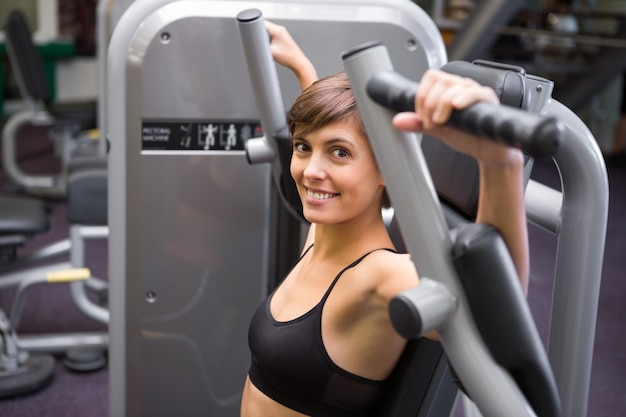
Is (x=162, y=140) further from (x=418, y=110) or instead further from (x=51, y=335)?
(x=51, y=335)

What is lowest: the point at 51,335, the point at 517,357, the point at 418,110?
the point at 51,335

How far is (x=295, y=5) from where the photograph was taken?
1.55 m

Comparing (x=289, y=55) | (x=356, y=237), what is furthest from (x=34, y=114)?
(x=356, y=237)

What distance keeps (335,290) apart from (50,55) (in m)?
7.26

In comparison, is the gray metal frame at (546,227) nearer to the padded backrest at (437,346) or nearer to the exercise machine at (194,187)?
the padded backrest at (437,346)

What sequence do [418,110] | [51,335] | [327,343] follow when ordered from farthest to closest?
[51,335]
[327,343]
[418,110]

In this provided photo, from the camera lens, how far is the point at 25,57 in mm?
4395

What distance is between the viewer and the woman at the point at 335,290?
1.05m

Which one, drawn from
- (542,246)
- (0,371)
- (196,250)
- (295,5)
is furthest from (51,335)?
(542,246)

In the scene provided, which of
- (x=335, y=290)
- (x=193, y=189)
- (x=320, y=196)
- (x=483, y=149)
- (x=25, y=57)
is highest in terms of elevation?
(x=483, y=149)

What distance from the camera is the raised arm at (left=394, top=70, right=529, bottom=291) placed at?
69 centimetres

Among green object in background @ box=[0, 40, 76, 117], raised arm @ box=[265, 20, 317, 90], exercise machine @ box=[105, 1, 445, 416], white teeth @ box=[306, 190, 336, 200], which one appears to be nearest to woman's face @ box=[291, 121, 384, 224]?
white teeth @ box=[306, 190, 336, 200]

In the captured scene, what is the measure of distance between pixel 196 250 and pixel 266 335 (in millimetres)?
513

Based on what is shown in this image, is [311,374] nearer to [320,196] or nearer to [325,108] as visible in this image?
[320,196]
